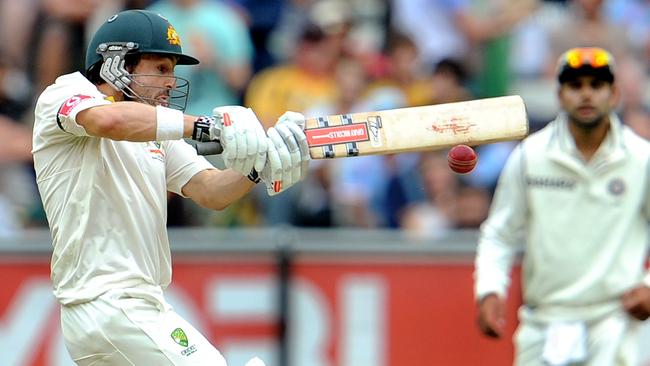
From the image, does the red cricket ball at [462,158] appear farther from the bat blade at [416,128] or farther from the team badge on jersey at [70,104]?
the team badge on jersey at [70,104]

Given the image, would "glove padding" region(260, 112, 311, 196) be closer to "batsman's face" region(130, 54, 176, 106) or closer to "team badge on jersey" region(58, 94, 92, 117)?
"batsman's face" region(130, 54, 176, 106)

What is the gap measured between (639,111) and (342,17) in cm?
231

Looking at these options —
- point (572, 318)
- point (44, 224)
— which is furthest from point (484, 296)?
point (44, 224)

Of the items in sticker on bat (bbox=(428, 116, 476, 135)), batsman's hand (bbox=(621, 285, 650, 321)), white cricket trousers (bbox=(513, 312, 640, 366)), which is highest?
sticker on bat (bbox=(428, 116, 476, 135))

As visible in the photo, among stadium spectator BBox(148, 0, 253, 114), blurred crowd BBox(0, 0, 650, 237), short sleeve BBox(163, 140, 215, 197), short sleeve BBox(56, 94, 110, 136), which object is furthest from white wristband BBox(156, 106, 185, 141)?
stadium spectator BBox(148, 0, 253, 114)

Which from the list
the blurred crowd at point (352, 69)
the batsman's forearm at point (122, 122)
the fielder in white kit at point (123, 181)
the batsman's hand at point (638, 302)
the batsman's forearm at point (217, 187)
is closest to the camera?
the batsman's forearm at point (122, 122)

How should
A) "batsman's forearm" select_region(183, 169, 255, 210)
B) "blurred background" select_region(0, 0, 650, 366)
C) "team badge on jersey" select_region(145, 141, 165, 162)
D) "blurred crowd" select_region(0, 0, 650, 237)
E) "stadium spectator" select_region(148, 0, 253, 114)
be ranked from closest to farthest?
"team badge on jersey" select_region(145, 141, 165, 162) → "batsman's forearm" select_region(183, 169, 255, 210) → "blurred background" select_region(0, 0, 650, 366) → "blurred crowd" select_region(0, 0, 650, 237) → "stadium spectator" select_region(148, 0, 253, 114)

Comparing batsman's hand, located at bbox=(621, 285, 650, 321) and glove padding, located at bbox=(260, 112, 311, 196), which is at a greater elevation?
glove padding, located at bbox=(260, 112, 311, 196)

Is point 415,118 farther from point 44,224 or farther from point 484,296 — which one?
point 44,224

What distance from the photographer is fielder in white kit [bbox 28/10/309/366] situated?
16.4 ft

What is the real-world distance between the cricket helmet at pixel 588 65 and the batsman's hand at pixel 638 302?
1045 mm

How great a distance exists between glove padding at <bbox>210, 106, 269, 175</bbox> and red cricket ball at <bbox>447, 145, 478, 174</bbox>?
0.73 meters

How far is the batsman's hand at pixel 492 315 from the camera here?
6988 mm

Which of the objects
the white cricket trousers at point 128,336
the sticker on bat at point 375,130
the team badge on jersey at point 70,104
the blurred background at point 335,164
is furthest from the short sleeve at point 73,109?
the blurred background at point 335,164
